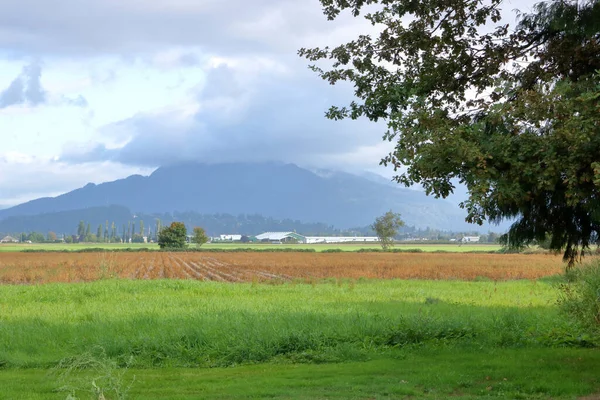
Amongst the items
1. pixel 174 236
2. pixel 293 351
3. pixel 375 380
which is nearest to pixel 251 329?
pixel 293 351

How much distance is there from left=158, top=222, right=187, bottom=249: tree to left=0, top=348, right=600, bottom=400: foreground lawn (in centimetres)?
9823

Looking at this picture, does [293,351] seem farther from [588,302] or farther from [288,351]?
[588,302]

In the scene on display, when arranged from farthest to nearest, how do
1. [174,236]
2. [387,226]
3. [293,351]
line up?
[174,236]
[387,226]
[293,351]

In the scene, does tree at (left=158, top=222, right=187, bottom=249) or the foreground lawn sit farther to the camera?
tree at (left=158, top=222, right=187, bottom=249)

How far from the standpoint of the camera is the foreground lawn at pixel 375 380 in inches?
355

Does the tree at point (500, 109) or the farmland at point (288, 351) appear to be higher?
the tree at point (500, 109)

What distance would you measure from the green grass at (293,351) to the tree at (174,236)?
87.2 m

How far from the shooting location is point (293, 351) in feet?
44.1

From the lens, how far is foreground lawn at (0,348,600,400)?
9008 millimetres

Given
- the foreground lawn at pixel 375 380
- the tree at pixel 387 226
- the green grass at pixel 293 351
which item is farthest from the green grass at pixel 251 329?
the tree at pixel 387 226

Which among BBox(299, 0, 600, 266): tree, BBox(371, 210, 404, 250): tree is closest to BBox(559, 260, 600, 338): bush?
BBox(299, 0, 600, 266): tree

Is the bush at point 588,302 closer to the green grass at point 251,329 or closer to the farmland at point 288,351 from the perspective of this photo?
the farmland at point 288,351

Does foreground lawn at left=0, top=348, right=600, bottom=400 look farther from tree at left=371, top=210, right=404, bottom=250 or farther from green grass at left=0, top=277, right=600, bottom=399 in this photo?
tree at left=371, top=210, right=404, bottom=250

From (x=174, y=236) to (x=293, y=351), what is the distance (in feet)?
322
